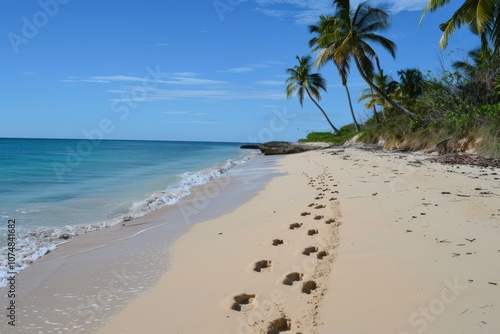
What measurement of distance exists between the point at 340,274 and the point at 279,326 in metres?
0.85

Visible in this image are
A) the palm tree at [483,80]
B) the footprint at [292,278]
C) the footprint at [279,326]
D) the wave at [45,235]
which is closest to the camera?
the footprint at [279,326]

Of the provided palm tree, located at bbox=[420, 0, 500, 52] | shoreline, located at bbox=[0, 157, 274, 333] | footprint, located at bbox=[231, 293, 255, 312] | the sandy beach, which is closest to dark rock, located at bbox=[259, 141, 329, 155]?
palm tree, located at bbox=[420, 0, 500, 52]

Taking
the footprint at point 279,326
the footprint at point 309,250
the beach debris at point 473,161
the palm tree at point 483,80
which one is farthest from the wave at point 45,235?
the palm tree at point 483,80

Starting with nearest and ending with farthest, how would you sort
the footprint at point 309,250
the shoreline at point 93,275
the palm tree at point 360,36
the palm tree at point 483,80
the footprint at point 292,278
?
the shoreline at point 93,275
the footprint at point 292,278
the footprint at point 309,250
the palm tree at point 483,80
the palm tree at point 360,36

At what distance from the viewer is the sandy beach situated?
2.40 metres

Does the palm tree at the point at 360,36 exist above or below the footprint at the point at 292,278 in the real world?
above

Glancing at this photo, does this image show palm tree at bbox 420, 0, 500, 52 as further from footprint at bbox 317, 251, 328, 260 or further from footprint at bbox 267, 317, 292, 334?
footprint at bbox 267, 317, 292, 334

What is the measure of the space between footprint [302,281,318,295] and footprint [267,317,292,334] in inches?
16.7

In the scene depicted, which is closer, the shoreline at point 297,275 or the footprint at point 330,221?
the shoreline at point 297,275

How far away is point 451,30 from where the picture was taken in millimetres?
12750

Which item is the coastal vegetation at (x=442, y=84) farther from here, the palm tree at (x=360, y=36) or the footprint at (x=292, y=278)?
the footprint at (x=292, y=278)

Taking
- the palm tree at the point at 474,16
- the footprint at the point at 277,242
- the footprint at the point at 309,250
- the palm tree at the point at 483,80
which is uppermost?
the palm tree at the point at 474,16

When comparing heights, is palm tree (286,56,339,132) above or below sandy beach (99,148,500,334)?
above

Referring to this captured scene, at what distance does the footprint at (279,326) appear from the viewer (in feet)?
7.78
